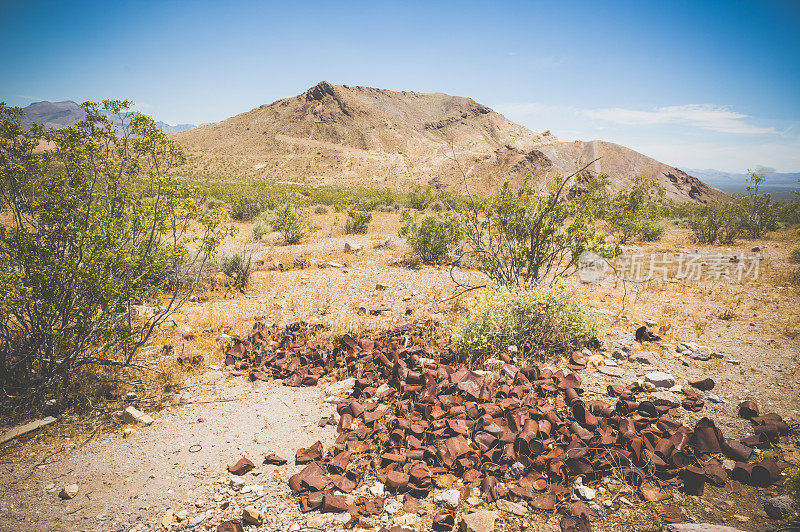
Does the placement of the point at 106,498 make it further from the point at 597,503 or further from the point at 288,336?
the point at 597,503

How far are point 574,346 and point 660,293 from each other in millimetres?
4737

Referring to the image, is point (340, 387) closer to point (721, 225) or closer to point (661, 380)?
point (661, 380)

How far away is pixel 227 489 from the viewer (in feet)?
8.83

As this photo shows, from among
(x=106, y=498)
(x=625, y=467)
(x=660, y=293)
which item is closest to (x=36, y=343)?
(x=106, y=498)

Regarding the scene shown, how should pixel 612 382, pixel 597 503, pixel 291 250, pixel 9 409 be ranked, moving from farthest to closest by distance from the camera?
pixel 291 250 → pixel 612 382 → pixel 9 409 → pixel 597 503

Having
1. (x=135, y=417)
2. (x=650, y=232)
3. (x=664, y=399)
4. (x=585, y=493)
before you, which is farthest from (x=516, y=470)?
(x=650, y=232)

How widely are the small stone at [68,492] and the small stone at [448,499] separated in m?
Result: 2.71

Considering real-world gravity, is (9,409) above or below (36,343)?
below

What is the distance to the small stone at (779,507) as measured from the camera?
7.36ft

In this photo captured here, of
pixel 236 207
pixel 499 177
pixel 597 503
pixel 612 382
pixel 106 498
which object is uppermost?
pixel 499 177

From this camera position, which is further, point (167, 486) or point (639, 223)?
point (639, 223)

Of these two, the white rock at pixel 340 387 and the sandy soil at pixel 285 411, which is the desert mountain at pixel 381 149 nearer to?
the sandy soil at pixel 285 411

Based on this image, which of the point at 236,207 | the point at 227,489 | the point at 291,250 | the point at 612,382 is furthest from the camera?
the point at 236,207

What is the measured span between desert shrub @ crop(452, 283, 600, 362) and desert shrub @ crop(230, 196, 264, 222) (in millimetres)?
17399
